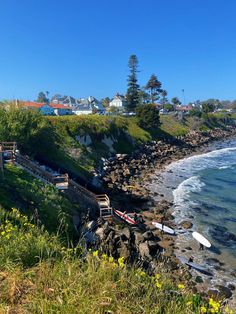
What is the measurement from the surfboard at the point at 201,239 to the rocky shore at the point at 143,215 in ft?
5.70

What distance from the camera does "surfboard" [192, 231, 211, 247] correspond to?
71.9 feet

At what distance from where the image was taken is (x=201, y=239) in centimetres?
2241

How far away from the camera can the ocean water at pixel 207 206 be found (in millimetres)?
20422

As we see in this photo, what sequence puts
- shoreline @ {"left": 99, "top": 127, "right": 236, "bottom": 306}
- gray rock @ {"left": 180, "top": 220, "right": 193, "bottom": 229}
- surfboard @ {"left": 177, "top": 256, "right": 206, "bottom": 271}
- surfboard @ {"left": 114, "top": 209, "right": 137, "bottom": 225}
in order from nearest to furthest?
Answer: surfboard @ {"left": 177, "top": 256, "right": 206, "bottom": 271}, shoreline @ {"left": 99, "top": 127, "right": 236, "bottom": 306}, surfboard @ {"left": 114, "top": 209, "right": 137, "bottom": 225}, gray rock @ {"left": 180, "top": 220, "right": 193, "bottom": 229}

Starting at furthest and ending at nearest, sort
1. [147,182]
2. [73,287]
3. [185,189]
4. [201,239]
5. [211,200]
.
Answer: [147,182], [185,189], [211,200], [201,239], [73,287]

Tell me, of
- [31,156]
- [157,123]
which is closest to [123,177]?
[31,156]

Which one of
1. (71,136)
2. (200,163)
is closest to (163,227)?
(71,136)

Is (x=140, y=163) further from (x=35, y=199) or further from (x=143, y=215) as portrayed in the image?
(x=35, y=199)

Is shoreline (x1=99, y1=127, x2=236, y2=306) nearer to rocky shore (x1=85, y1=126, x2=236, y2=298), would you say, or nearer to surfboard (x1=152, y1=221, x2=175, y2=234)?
rocky shore (x1=85, y1=126, x2=236, y2=298)

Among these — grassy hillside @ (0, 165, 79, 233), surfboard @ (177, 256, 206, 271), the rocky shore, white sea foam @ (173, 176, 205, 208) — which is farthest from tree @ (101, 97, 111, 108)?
surfboard @ (177, 256, 206, 271)

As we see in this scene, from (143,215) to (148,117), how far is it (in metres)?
49.8

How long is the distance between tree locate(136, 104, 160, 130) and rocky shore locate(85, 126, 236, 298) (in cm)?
978

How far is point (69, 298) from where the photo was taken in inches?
196

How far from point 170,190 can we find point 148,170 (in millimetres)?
10206
